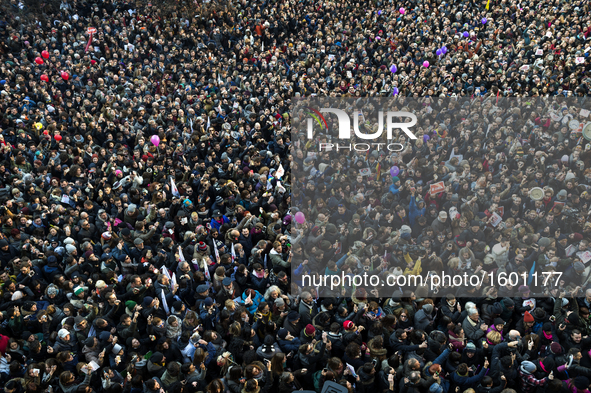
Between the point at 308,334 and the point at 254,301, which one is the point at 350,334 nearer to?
the point at 308,334

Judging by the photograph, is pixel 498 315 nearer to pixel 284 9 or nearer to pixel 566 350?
pixel 566 350

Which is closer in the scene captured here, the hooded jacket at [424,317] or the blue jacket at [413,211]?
the hooded jacket at [424,317]

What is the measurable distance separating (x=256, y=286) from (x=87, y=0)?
2032 cm

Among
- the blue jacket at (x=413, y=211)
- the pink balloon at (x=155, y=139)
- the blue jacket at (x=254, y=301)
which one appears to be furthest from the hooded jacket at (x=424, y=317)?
the pink balloon at (x=155, y=139)

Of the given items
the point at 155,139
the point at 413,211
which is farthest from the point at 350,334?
the point at 155,139

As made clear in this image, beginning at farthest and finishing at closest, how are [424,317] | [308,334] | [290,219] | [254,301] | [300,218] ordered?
[290,219] < [300,218] < [254,301] < [424,317] < [308,334]

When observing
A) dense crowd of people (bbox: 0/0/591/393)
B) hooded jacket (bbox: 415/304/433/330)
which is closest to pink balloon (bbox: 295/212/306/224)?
dense crowd of people (bbox: 0/0/591/393)

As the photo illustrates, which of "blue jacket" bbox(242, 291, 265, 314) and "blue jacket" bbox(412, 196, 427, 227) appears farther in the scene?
"blue jacket" bbox(412, 196, 427, 227)

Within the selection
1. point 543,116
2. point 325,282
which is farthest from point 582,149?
point 325,282

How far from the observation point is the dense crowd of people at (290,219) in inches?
245

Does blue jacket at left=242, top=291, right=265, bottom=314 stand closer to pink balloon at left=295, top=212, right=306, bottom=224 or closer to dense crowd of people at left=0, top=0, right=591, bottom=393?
dense crowd of people at left=0, top=0, right=591, bottom=393

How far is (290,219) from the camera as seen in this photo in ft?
30.7

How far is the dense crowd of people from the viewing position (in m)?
6.23

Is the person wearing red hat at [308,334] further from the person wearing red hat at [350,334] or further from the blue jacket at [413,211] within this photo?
the blue jacket at [413,211]
